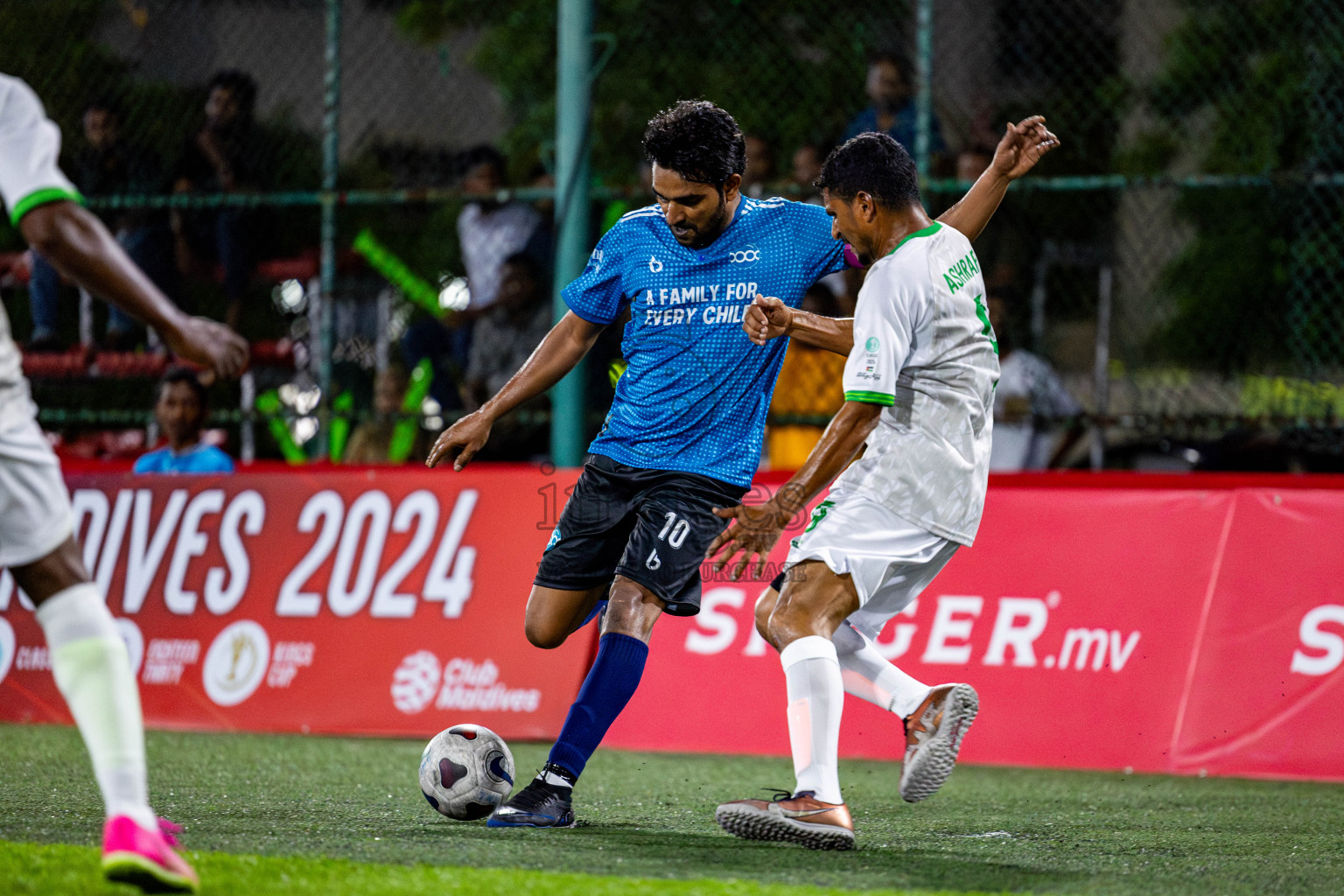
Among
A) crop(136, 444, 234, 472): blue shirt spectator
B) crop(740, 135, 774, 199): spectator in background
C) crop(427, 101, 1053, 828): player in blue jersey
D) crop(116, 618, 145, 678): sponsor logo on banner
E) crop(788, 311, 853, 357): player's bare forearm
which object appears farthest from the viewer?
crop(740, 135, 774, 199): spectator in background

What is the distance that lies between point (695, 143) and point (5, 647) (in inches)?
209

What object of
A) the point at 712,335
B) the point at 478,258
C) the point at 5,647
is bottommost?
the point at 5,647

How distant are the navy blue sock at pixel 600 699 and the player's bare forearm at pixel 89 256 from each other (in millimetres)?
1998

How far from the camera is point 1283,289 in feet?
25.6

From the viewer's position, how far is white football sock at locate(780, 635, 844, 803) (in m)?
4.36

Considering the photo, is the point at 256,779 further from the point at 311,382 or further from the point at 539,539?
the point at 311,382

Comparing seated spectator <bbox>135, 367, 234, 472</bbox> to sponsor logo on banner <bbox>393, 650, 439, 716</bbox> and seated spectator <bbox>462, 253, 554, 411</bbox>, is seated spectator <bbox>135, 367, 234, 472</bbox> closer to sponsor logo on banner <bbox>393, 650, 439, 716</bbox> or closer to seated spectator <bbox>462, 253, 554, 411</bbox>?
seated spectator <bbox>462, 253, 554, 411</bbox>

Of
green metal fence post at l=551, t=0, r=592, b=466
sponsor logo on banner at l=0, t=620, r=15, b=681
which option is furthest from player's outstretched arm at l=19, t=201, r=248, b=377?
sponsor logo on banner at l=0, t=620, r=15, b=681

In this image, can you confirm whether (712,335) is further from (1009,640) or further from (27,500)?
(1009,640)

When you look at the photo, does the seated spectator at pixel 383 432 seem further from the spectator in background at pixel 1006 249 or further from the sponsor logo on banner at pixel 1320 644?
the sponsor logo on banner at pixel 1320 644

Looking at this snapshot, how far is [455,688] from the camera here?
7.66 m

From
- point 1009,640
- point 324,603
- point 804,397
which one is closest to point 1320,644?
point 1009,640

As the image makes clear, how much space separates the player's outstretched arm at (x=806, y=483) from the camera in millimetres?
4254

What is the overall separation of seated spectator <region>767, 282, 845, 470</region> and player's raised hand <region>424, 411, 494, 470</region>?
3.16 meters
